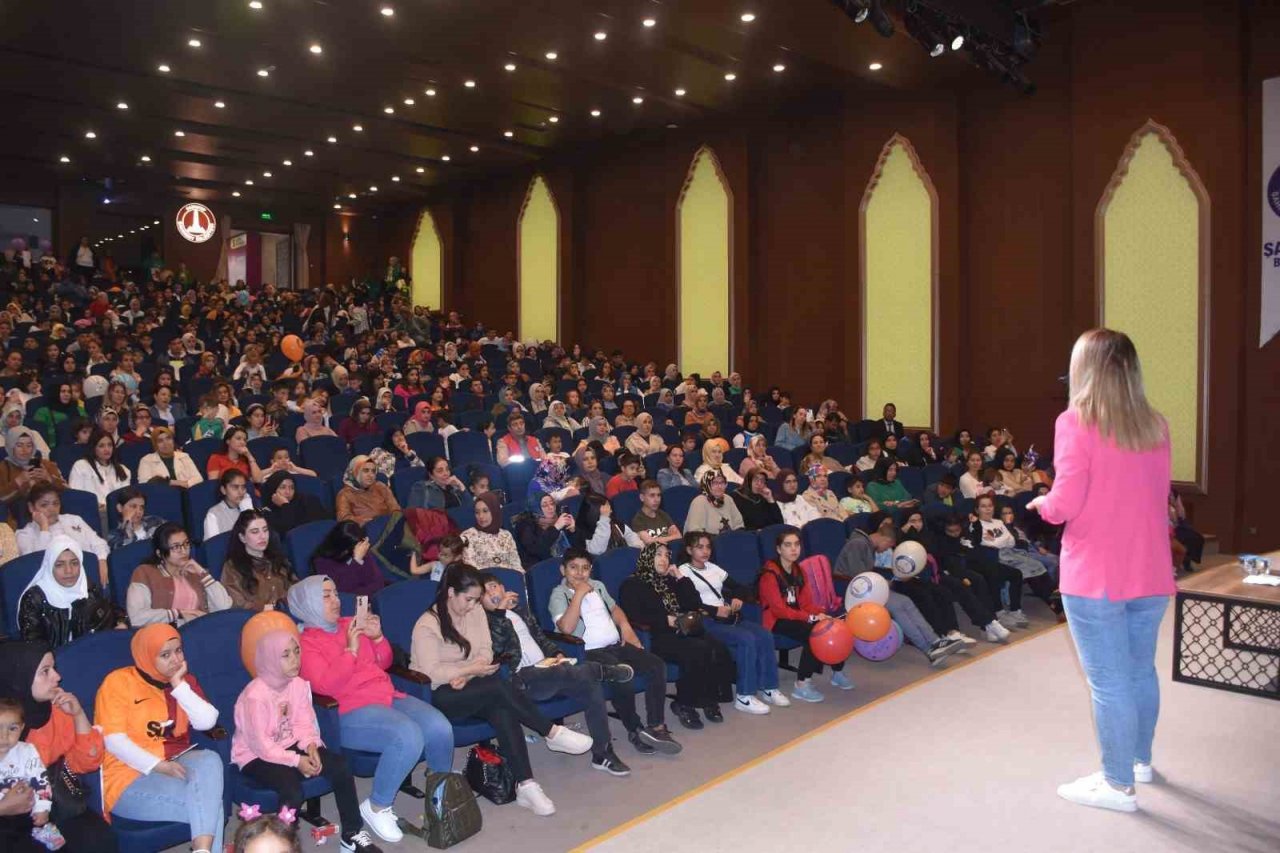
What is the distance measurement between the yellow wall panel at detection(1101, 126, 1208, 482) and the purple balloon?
18.9ft

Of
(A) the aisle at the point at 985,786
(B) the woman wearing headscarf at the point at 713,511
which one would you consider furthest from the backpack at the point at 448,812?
(B) the woman wearing headscarf at the point at 713,511

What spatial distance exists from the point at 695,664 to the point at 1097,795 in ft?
7.60

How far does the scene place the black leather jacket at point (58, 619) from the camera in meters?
4.06

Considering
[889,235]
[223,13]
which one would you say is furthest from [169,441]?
[889,235]

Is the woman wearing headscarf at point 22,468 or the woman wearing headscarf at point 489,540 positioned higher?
the woman wearing headscarf at point 22,468

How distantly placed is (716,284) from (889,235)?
2764mm

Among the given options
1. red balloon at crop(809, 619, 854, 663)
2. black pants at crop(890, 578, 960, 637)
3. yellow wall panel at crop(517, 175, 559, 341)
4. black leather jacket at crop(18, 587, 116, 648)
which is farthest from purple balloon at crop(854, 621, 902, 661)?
yellow wall panel at crop(517, 175, 559, 341)

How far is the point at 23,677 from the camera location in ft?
10.1

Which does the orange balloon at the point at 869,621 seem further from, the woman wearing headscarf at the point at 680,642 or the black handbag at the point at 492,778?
the black handbag at the point at 492,778

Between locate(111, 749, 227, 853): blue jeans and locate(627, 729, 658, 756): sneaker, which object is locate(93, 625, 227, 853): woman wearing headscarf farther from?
locate(627, 729, 658, 756): sneaker

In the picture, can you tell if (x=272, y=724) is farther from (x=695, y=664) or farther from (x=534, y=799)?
(x=695, y=664)

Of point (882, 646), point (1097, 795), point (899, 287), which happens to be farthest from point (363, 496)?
point (899, 287)

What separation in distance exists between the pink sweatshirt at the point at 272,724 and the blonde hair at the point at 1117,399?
2841 millimetres

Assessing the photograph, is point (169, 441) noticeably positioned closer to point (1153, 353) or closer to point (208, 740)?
point (208, 740)
